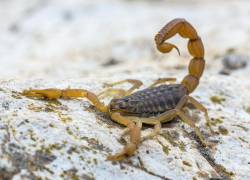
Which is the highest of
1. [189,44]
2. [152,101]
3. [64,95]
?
[189,44]

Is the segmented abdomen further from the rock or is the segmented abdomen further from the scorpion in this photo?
the rock

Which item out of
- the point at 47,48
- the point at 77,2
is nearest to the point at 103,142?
the point at 47,48

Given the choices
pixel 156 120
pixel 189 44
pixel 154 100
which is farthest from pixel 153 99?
pixel 189 44

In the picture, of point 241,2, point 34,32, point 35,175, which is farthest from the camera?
point 241,2

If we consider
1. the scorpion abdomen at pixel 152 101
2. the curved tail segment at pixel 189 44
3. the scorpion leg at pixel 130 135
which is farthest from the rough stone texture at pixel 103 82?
the curved tail segment at pixel 189 44

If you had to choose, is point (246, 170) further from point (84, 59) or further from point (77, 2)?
point (77, 2)

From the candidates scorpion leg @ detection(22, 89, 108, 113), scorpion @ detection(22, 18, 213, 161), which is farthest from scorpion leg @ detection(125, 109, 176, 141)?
scorpion leg @ detection(22, 89, 108, 113)

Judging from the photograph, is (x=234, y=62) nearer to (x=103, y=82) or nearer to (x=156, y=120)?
(x=103, y=82)

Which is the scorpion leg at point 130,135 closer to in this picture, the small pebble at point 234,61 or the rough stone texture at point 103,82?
the rough stone texture at point 103,82
